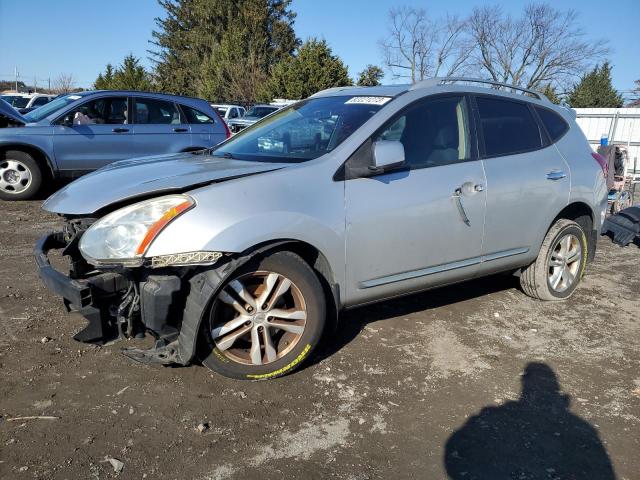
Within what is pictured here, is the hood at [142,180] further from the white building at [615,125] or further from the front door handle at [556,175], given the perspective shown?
the white building at [615,125]

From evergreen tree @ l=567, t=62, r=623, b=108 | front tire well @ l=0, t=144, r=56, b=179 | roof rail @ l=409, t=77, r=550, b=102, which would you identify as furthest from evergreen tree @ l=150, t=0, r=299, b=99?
roof rail @ l=409, t=77, r=550, b=102

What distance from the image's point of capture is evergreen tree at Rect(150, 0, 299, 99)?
41688 mm

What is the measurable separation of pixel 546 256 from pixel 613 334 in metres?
0.79

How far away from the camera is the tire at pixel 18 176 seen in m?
8.12

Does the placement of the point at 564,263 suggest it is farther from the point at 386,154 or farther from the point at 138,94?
the point at 138,94

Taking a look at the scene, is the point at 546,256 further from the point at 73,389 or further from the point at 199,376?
the point at 73,389

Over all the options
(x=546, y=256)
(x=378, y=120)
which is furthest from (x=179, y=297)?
(x=546, y=256)

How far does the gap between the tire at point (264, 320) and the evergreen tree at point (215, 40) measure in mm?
39997

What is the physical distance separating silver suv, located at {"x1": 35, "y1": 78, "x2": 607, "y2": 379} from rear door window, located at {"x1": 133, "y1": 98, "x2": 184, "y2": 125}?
205 inches

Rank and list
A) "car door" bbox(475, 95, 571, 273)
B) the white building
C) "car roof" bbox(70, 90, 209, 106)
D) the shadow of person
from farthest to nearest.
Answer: the white building → "car roof" bbox(70, 90, 209, 106) → "car door" bbox(475, 95, 571, 273) → the shadow of person

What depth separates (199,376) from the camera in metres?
3.17

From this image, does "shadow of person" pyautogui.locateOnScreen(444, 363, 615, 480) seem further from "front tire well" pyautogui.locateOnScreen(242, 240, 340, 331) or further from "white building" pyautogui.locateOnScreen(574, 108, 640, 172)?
"white building" pyautogui.locateOnScreen(574, 108, 640, 172)

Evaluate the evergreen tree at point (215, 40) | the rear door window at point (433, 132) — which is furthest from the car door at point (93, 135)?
the evergreen tree at point (215, 40)

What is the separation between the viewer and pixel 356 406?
9.64 ft
